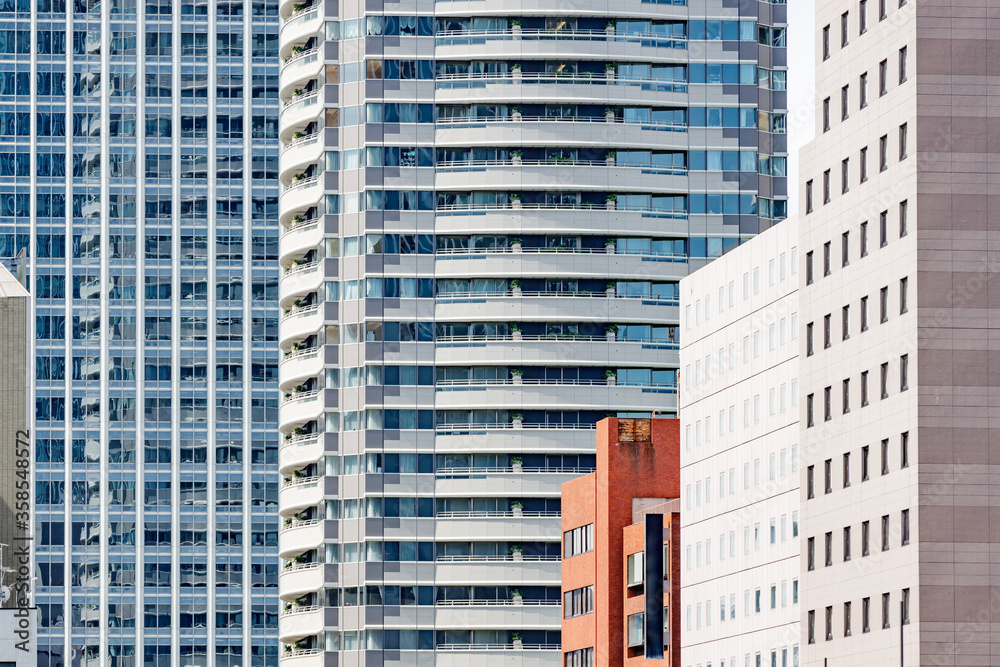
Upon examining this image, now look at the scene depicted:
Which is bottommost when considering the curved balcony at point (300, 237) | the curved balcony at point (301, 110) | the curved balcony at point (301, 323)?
the curved balcony at point (301, 323)

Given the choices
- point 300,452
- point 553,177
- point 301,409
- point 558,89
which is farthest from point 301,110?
point 300,452

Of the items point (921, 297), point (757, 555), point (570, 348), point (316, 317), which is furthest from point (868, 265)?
point (316, 317)

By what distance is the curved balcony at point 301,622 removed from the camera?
18762 cm

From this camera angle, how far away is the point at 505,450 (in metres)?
186

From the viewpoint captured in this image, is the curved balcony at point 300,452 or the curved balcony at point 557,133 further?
the curved balcony at point 300,452

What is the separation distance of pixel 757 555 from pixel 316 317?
69152 mm

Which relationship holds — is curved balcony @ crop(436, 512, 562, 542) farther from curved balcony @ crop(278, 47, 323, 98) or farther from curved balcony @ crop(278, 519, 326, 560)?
curved balcony @ crop(278, 47, 323, 98)

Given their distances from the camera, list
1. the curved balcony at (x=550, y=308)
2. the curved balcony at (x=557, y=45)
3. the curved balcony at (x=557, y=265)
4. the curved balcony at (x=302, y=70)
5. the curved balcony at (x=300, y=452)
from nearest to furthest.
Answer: the curved balcony at (x=550, y=308)
the curved balcony at (x=557, y=265)
the curved balcony at (x=557, y=45)
the curved balcony at (x=300, y=452)
the curved balcony at (x=302, y=70)

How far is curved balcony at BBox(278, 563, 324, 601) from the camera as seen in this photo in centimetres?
18912

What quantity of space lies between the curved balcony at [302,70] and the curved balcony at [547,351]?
92.4 ft

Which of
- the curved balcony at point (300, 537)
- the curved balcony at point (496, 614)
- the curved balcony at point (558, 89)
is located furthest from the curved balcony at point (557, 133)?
the curved balcony at point (496, 614)

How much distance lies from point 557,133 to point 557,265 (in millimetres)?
11750

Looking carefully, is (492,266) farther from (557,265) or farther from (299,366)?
(299,366)

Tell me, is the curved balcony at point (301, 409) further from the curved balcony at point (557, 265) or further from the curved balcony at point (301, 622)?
the curved balcony at point (301, 622)
